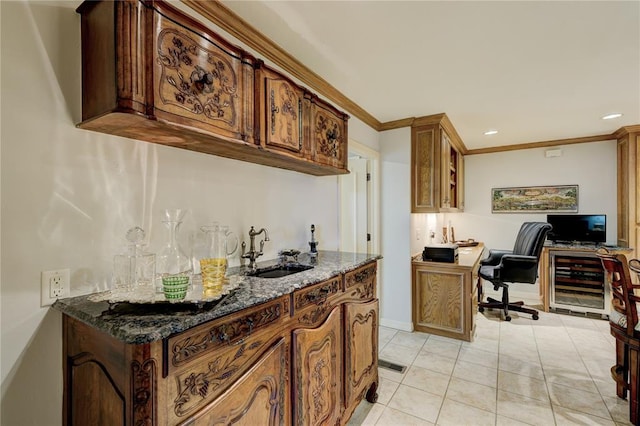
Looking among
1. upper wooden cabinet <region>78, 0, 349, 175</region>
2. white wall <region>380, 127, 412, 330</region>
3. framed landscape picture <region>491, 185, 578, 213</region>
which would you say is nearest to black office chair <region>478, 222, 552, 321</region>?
framed landscape picture <region>491, 185, 578, 213</region>

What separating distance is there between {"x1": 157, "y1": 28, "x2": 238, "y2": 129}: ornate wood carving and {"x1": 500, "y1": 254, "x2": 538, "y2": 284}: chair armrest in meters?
3.68

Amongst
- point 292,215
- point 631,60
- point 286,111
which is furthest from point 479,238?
point 286,111

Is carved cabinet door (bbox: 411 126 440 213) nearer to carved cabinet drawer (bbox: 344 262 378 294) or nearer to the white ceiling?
the white ceiling

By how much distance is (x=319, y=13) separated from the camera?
63.1 inches

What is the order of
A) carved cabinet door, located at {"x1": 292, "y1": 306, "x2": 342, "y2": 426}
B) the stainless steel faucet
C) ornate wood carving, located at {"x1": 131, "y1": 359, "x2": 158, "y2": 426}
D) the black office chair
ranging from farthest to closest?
the black office chair < the stainless steel faucet < carved cabinet door, located at {"x1": 292, "y1": 306, "x2": 342, "y2": 426} < ornate wood carving, located at {"x1": 131, "y1": 359, "x2": 158, "y2": 426}

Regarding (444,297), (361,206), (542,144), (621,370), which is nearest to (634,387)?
(621,370)

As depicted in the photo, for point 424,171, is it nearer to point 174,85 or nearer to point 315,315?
point 315,315

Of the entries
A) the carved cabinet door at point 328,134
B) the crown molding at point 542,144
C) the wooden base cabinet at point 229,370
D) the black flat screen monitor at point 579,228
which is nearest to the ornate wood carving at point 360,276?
the wooden base cabinet at point 229,370

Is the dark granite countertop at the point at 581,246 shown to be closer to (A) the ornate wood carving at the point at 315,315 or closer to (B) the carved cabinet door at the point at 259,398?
(A) the ornate wood carving at the point at 315,315

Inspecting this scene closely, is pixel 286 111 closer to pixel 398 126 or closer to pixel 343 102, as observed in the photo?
pixel 343 102

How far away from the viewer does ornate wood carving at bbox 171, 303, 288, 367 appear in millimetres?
905

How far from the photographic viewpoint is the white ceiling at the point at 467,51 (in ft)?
5.20

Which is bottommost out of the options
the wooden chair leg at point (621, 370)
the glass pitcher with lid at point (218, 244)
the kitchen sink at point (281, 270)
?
the wooden chair leg at point (621, 370)

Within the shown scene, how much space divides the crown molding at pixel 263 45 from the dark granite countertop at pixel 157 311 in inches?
56.1
